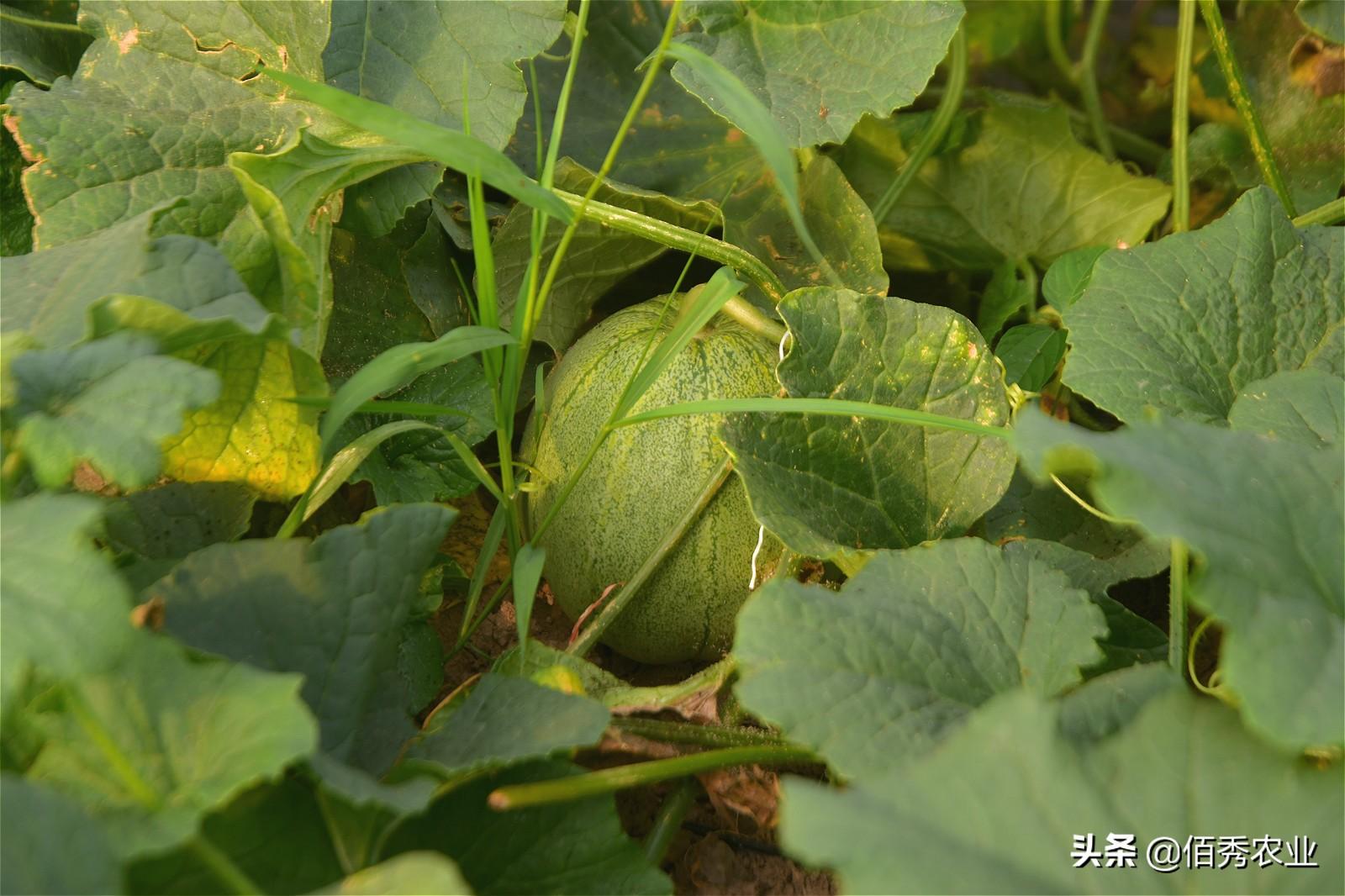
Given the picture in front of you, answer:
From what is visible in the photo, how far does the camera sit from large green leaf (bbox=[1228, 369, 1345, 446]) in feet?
3.45

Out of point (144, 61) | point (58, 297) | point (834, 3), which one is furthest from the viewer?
point (834, 3)

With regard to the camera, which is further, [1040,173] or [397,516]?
[1040,173]

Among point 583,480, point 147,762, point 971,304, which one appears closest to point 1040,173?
point 971,304

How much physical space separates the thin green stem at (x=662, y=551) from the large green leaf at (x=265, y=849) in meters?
0.49

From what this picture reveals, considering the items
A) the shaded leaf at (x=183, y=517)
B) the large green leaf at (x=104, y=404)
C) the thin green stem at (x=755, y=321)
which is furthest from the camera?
the thin green stem at (x=755, y=321)

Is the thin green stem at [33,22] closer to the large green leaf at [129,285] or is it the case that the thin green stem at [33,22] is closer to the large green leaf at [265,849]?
the large green leaf at [129,285]

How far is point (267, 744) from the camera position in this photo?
2.35ft

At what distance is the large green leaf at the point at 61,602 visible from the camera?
2.33 ft

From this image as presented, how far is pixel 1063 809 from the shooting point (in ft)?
2.33

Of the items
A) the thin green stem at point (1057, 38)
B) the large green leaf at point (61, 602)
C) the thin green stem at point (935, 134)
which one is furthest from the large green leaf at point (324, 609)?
the thin green stem at point (1057, 38)

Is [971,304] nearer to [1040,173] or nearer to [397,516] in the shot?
[1040,173]

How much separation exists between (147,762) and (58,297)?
42 centimetres

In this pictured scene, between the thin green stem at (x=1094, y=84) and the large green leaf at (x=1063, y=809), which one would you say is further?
the thin green stem at (x=1094, y=84)

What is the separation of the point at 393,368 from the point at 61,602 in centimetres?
38
